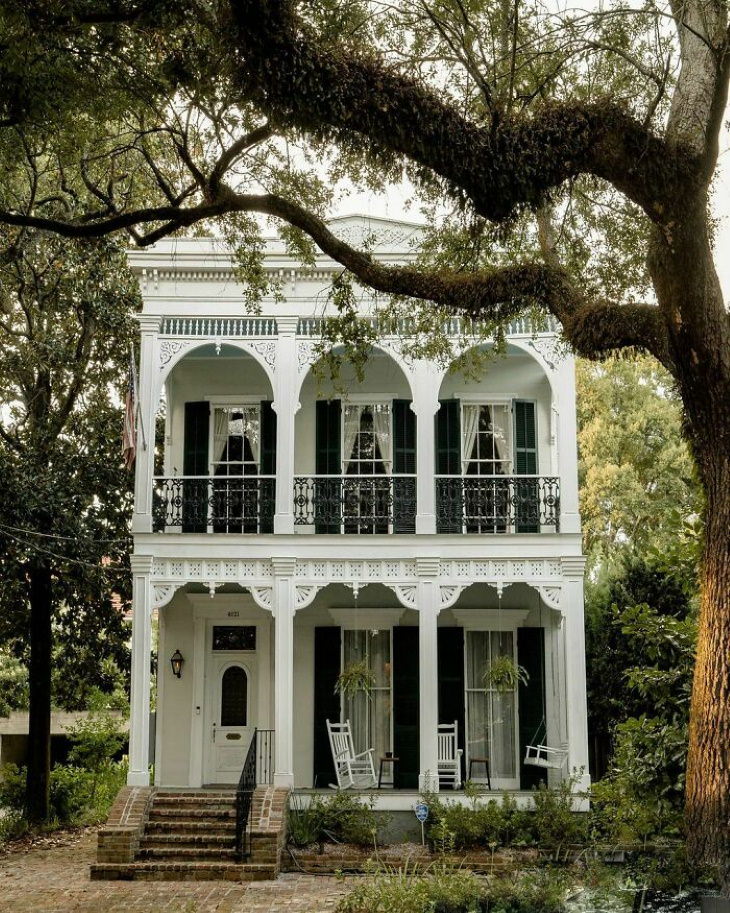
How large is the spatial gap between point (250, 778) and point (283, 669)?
1.45 m

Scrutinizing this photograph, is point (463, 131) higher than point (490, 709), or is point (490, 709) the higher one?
point (463, 131)

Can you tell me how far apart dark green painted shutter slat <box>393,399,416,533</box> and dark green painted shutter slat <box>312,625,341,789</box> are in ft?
6.55

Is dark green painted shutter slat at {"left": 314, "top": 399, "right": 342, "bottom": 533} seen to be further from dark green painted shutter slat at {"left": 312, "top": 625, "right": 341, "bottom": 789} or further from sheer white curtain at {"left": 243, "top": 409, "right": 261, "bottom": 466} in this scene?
dark green painted shutter slat at {"left": 312, "top": 625, "right": 341, "bottom": 789}

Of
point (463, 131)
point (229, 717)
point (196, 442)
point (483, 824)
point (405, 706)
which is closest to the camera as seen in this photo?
point (463, 131)

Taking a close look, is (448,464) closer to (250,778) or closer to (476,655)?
(476,655)

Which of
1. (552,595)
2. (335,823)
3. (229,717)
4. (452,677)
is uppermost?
(552,595)

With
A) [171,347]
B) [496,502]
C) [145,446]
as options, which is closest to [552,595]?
[496,502]

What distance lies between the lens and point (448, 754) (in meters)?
15.5

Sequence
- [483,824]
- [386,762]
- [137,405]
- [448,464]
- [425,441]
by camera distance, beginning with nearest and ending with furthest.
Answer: [483,824], [137,405], [425,441], [386,762], [448,464]

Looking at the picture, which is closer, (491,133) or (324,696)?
(491,133)

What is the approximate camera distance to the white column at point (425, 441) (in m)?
15.1

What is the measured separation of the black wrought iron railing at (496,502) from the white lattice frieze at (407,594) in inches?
41.4

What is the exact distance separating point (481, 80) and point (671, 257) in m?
1.89

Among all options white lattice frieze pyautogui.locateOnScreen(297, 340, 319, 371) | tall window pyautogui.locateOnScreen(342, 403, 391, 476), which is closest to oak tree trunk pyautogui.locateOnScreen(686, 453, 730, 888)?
white lattice frieze pyautogui.locateOnScreen(297, 340, 319, 371)
